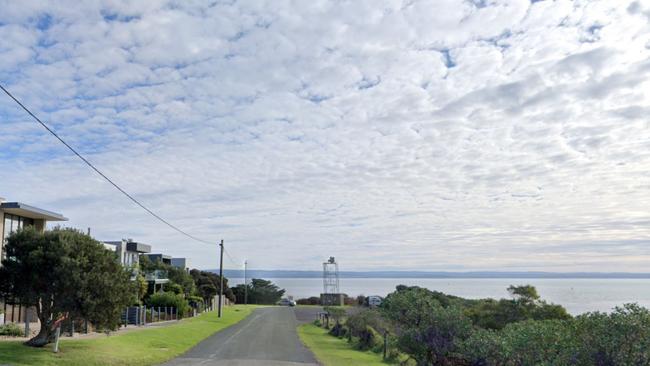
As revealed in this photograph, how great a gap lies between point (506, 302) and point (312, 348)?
15.1 meters

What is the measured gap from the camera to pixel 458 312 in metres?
19.2

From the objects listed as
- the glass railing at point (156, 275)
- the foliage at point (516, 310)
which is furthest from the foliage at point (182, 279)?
the foliage at point (516, 310)

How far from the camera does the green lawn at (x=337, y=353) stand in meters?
25.6

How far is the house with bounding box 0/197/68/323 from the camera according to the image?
30969 mm

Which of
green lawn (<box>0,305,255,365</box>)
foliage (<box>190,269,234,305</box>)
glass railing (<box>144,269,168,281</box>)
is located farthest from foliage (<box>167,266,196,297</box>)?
green lawn (<box>0,305,255,365</box>)

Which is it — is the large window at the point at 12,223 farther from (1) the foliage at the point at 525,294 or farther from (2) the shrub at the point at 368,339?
(1) the foliage at the point at 525,294

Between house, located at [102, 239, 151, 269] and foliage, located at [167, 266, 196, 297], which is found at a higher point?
house, located at [102, 239, 151, 269]

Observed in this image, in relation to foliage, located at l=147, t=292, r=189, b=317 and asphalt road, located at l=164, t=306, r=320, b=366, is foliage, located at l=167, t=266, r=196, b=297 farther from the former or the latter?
asphalt road, located at l=164, t=306, r=320, b=366

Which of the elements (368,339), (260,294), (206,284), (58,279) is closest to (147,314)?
(368,339)

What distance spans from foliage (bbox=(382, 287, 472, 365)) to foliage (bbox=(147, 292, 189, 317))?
35.7m

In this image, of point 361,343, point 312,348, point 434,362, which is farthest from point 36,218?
point 434,362

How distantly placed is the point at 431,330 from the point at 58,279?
13.7m

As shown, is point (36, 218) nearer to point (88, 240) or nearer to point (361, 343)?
point (88, 240)

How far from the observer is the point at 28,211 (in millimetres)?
32812
